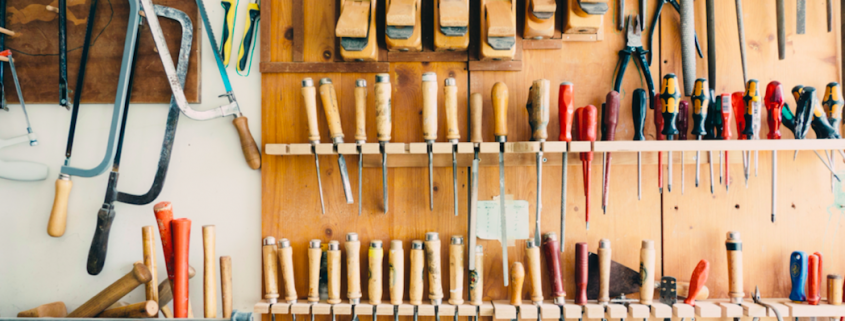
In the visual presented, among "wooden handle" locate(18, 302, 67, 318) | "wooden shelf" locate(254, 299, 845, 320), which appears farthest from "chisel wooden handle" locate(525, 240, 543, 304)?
"wooden handle" locate(18, 302, 67, 318)

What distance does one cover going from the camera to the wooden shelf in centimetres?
143

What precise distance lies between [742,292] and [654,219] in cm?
33

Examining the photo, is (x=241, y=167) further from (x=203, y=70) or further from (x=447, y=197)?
(x=447, y=197)

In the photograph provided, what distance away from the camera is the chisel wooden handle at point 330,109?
144 cm

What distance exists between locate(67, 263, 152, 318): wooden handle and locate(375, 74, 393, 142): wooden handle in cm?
78

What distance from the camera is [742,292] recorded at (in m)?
1.46

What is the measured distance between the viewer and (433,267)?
148 cm

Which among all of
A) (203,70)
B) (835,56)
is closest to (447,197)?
(203,70)

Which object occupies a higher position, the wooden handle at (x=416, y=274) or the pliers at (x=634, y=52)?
the pliers at (x=634, y=52)

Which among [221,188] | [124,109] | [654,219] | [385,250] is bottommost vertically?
[385,250]

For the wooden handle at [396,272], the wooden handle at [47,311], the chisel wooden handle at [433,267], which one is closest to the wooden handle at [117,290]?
the wooden handle at [47,311]

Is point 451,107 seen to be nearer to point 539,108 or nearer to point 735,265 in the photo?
point 539,108

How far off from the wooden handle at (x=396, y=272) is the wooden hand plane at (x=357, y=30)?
0.61 meters

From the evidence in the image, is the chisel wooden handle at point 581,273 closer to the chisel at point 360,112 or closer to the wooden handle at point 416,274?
the wooden handle at point 416,274
